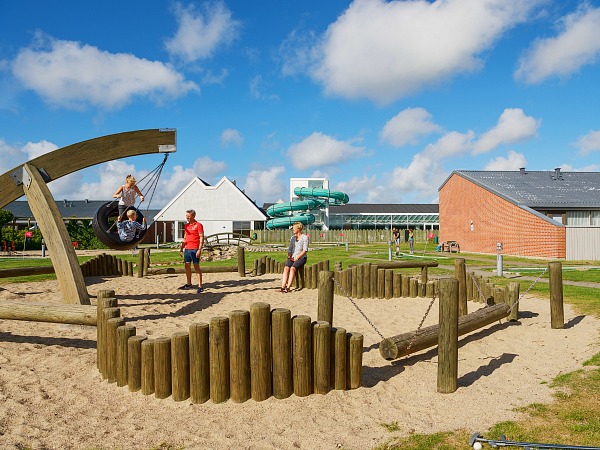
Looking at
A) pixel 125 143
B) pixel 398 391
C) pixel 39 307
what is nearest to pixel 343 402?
pixel 398 391

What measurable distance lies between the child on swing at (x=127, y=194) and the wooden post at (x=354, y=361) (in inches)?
229

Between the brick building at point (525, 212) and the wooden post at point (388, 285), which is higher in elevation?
the brick building at point (525, 212)

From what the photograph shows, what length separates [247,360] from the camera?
452 centimetres

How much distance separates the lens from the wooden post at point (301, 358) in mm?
4555

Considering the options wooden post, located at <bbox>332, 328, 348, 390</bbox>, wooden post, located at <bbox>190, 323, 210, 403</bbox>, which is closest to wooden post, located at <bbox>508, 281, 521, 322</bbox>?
wooden post, located at <bbox>332, 328, 348, 390</bbox>

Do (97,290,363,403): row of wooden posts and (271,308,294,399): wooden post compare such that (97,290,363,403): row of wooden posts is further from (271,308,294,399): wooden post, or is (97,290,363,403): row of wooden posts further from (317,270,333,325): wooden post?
(317,270,333,325): wooden post

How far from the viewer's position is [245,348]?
14.8ft

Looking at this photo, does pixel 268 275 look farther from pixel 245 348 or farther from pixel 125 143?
pixel 245 348

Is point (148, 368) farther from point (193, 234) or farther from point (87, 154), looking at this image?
point (193, 234)

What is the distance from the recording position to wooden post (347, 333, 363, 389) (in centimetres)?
474

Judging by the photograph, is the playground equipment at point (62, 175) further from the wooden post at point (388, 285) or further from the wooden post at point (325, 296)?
the wooden post at point (388, 285)

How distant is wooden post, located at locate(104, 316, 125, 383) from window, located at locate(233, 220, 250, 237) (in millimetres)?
42345

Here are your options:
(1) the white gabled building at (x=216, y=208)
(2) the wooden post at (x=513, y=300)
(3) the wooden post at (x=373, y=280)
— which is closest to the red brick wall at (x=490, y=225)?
(3) the wooden post at (x=373, y=280)

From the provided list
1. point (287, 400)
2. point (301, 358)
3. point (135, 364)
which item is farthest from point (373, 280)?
point (135, 364)
